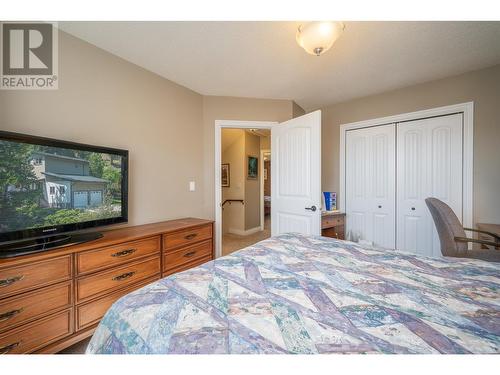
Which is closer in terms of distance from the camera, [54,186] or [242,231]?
[54,186]

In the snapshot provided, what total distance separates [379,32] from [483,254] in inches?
80.9

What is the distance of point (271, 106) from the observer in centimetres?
290

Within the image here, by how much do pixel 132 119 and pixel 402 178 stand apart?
3.27 meters

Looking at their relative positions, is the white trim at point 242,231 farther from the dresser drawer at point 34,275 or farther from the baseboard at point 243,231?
the dresser drawer at point 34,275

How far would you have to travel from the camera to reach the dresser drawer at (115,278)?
4.44 ft

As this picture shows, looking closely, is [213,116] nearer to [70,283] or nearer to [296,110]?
[296,110]

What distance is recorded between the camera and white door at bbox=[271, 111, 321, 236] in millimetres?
2342

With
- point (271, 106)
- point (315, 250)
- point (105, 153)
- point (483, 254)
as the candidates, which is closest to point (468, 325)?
point (315, 250)

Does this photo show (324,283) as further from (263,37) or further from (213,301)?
(263,37)

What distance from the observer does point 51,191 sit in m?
1.34

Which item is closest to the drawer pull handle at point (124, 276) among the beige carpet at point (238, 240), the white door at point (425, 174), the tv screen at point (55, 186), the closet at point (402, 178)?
the tv screen at point (55, 186)

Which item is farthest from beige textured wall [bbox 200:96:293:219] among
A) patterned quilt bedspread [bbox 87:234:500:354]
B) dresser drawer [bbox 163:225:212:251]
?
patterned quilt bedspread [bbox 87:234:500:354]

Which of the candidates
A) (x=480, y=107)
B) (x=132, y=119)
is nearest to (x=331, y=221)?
(x=480, y=107)

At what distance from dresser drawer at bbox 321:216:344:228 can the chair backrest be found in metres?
1.12
